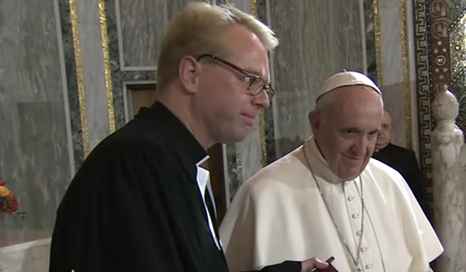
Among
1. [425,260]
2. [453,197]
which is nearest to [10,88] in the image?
[425,260]

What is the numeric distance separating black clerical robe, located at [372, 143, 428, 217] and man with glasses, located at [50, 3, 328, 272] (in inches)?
118

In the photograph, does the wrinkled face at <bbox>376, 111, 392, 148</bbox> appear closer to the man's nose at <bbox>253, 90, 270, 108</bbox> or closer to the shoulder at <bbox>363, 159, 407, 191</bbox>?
the shoulder at <bbox>363, 159, 407, 191</bbox>

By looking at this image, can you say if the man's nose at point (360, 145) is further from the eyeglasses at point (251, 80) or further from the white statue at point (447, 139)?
the white statue at point (447, 139)

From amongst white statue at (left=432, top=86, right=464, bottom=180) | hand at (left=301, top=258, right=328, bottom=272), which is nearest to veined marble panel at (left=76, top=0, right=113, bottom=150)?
white statue at (left=432, top=86, right=464, bottom=180)

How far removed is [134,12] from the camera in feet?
14.4

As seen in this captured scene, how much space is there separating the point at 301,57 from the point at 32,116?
2.26 m

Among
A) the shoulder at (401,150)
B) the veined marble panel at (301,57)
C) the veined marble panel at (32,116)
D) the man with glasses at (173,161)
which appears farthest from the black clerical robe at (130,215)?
the veined marble panel at (301,57)

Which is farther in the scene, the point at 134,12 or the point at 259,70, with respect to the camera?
the point at 134,12

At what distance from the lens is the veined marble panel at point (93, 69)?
13.4ft

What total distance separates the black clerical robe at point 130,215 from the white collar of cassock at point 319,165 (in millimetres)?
1233

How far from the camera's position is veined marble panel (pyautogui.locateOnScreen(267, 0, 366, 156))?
4.73m

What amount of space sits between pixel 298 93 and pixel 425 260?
8.59ft

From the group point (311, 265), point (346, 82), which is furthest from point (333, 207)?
point (311, 265)

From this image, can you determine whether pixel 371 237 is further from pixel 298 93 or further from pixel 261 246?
pixel 298 93
